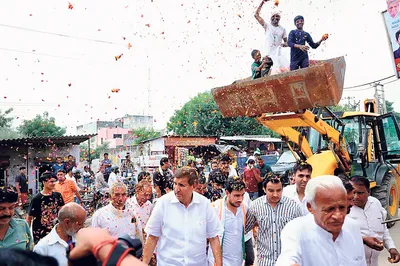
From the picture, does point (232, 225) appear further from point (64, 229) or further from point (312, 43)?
point (312, 43)

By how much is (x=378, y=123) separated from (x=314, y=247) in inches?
332

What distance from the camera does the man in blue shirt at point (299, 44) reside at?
696cm

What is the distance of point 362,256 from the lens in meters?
2.29

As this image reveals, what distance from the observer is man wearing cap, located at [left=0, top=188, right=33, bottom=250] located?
131 inches

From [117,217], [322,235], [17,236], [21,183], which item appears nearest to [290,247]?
[322,235]

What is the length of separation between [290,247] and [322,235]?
0.20 metres

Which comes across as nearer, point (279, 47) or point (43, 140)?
point (279, 47)

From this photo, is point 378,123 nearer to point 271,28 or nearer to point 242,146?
point 271,28

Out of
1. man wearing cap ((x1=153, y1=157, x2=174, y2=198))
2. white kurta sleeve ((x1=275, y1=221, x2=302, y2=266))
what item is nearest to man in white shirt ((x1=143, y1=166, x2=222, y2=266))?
white kurta sleeve ((x1=275, y1=221, x2=302, y2=266))

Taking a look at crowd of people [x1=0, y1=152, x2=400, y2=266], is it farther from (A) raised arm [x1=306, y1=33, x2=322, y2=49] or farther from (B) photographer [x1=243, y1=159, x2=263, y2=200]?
(B) photographer [x1=243, y1=159, x2=263, y2=200]

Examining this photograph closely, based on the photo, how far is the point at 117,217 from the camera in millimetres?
4848

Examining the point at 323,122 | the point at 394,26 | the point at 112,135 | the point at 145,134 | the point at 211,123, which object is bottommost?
the point at 323,122

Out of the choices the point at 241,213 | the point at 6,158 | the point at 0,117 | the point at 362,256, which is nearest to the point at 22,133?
the point at 0,117

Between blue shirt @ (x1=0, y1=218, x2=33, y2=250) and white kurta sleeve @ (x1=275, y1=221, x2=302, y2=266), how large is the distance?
2398 millimetres
